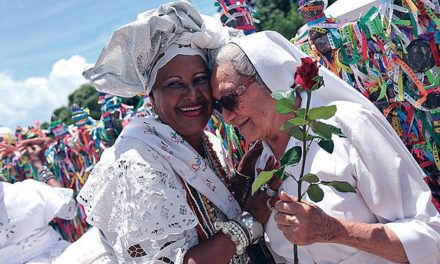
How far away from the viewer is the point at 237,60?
225 centimetres

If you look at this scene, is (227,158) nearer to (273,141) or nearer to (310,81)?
(273,141)

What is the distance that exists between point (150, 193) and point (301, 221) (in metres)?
0.83

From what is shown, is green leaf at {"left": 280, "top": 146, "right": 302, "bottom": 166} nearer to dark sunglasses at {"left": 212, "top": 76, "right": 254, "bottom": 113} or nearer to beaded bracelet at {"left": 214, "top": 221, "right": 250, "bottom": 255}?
dark sunglasses at {"left": 212, "top": 76, "right": 254, "bottom": 113}

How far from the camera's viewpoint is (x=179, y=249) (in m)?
2.26

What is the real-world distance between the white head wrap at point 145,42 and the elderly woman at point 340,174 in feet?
0.90

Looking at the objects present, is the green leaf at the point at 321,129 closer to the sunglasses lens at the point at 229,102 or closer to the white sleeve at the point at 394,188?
the white sleeve at the point at 394,188

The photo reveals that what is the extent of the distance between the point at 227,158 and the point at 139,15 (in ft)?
3.08

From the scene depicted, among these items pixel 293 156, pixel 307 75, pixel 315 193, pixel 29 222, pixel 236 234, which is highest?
pixel 307 75

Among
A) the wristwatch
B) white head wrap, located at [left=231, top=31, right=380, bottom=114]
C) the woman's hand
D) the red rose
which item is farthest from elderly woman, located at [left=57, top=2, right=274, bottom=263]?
the wristwatch

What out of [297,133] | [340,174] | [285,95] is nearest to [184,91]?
[340,174]

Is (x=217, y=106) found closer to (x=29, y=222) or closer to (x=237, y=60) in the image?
(x=237, y=60)

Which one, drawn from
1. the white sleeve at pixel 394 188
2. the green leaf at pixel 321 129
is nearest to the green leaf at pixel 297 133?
the green leaf at pixel 321 129

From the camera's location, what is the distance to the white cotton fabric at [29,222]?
3.83 m

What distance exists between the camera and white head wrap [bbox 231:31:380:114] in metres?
2.15
